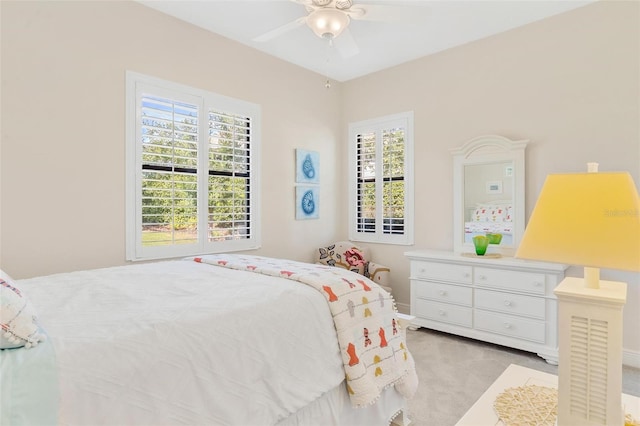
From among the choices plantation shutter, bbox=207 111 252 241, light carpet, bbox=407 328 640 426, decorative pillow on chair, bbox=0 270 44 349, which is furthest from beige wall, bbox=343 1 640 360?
decorative pillow on chair, bbox=0 270 44 349

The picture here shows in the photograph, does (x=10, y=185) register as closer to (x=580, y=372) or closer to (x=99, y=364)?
(x=99, y=364)

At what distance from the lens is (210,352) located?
123 centimetres

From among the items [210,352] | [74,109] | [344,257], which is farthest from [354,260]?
[210,352]

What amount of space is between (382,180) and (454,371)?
2288 mm

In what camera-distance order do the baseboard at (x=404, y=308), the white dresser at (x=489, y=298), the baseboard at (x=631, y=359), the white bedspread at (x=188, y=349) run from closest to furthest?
the white bedspread at (x=188, y=349) < the baseboard at (x=631, y=359) < the white dresser at (x=489, y=298) < the baseboard at (x=404, y=308)

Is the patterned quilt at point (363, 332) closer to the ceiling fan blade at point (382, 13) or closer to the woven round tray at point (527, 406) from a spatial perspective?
the woven round tray at point (527, 406)

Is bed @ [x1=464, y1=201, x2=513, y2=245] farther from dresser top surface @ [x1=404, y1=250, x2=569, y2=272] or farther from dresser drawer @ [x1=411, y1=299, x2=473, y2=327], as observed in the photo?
dresser drawer @ [x1=411, y1=299, x2=473, y2=327]

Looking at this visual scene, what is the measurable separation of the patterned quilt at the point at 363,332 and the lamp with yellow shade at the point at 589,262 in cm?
82

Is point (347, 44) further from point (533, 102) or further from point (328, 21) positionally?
point (533, 102)

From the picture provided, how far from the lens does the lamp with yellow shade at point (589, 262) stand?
2.95ft

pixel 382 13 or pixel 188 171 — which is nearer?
pixel 382 13

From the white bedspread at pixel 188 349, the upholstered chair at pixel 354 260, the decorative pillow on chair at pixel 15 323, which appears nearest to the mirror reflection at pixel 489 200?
the upholstered chair at pixel 354 260

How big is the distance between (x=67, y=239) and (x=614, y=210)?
3.07m

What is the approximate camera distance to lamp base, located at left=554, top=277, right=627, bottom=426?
0.94 metres
